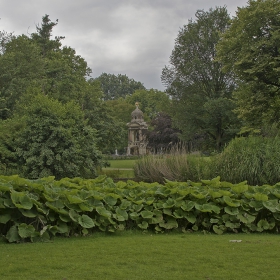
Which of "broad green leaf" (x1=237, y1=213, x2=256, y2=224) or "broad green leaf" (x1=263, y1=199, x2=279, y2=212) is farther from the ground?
"broad green leaf" (x1=263, y1=199, x2=279, y2=212)

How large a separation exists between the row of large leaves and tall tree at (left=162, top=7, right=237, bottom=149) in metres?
22.8

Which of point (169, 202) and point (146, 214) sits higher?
point (169, 202)

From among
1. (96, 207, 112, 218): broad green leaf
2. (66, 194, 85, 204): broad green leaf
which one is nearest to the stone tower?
(96, 207, 112, 218): broad green leaf

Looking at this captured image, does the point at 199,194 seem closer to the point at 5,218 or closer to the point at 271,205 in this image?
the point at 271,205

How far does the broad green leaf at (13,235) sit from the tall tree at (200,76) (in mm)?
24507

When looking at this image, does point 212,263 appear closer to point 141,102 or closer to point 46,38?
point 46,38

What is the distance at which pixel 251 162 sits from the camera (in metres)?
11.5

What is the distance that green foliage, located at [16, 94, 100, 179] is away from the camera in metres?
13.6

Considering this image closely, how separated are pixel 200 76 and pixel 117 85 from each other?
325ft

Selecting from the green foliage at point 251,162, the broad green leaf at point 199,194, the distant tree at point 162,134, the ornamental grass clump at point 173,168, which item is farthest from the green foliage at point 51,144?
the distant tree at point 162,134

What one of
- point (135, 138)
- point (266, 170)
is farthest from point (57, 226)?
point (135, 138)

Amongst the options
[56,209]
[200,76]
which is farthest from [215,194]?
[200,76]

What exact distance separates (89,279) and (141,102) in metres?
71.0

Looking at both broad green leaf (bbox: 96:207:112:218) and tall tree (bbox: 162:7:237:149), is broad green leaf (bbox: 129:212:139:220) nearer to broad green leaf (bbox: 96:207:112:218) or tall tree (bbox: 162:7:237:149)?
broad green leaf (bbox: 96:207:112:218)
